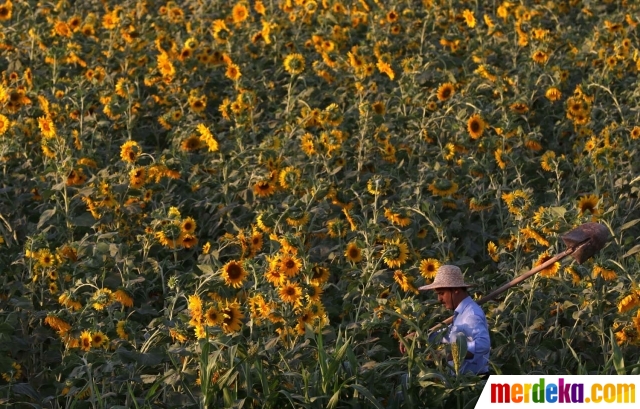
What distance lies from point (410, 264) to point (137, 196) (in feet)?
6.28

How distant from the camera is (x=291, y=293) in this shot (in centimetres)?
582

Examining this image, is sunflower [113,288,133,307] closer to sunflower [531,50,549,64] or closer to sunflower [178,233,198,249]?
sunflower [178,233,198,249]

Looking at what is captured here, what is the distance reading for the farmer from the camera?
5328 mm

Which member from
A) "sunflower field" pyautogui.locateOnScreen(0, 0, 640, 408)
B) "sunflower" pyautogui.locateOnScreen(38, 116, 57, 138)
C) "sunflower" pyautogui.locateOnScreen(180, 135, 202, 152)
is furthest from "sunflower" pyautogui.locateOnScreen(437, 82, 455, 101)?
"sunflower" pyautogui.locateOnScreen(38, 116, 57, 138)

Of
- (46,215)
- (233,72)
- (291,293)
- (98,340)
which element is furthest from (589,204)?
(233,72)

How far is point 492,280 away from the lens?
6.91 m

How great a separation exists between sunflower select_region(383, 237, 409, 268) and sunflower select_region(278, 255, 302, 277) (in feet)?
1.85

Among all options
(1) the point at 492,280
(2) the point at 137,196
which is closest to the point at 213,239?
(2) the point at 137,196

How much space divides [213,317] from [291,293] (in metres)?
0.56

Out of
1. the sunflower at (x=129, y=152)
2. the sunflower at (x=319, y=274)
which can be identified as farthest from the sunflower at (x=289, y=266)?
the sunflower at (x=129, y=152)

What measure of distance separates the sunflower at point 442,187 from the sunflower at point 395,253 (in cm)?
120

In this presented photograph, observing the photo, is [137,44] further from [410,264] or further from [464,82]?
[410,264]

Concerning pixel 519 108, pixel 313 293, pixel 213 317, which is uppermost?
pixel 213 317

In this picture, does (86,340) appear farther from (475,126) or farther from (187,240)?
(475,126)
